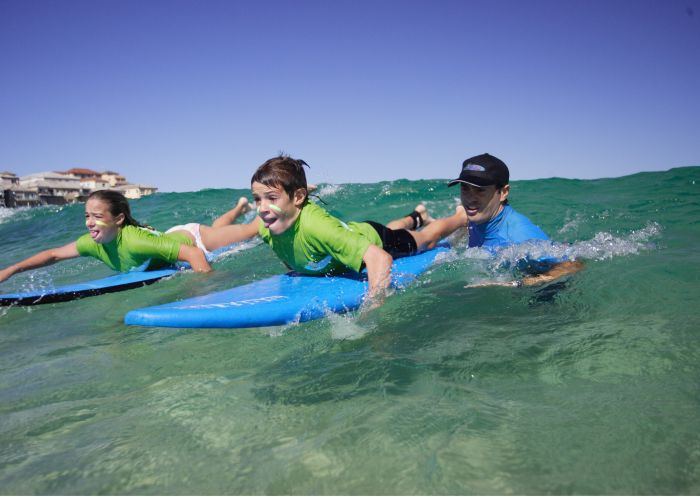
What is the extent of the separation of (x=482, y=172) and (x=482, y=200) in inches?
9.7

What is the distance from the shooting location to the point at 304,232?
4.20 metres

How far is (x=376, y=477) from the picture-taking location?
1673 millimetres

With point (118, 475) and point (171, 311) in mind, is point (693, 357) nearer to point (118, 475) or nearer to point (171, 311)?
point (118, 475)

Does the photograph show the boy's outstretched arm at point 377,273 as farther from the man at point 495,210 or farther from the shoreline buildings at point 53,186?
the shoreline buildings at point 53,186

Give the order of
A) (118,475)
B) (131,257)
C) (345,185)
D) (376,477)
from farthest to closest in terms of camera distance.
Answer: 1. (345,185)
2. (131,257)
3. (118,475)
4. (376,477)

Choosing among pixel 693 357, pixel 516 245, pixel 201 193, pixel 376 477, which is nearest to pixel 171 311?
pixel 376 477

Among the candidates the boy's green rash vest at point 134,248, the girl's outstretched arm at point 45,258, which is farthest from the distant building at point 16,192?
the boy's green rash vest at point 134,248

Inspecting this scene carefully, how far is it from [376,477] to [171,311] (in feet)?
8.39

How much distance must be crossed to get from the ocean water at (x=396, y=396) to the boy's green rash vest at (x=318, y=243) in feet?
1.65

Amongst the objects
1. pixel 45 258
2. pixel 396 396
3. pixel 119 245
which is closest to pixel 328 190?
pixel 119 245

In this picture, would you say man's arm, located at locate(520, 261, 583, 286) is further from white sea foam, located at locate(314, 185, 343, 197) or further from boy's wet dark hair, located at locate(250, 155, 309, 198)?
white sea foam, located at locate(314, 185, 343, 197)

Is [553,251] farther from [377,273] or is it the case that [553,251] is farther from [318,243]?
[318,243]

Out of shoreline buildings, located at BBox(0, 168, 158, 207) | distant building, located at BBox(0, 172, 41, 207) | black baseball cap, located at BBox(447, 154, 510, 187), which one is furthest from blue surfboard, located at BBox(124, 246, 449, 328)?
distant building, located at BBox(0, 172, 41, 207)

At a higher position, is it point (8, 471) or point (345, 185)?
point (345, 185)
